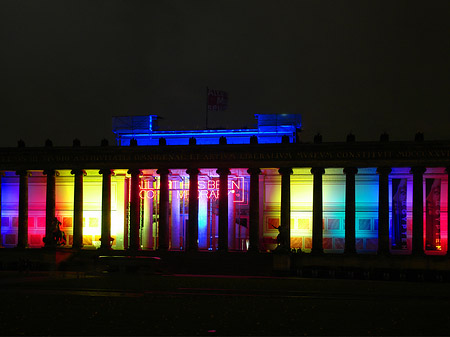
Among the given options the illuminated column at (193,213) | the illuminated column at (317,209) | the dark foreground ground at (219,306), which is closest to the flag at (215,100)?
the illuminated column at (193,213)

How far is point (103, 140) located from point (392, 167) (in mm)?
29101

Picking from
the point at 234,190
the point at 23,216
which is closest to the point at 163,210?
the point at 234,190

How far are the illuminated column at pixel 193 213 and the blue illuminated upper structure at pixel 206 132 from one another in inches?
234

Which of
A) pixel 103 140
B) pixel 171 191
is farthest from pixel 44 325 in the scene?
A: pixel 171 191

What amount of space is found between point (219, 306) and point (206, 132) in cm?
4275

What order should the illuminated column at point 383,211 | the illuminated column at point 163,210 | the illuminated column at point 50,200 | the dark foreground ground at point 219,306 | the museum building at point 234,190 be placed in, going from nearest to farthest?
the dark foreground ground at point 219,306 < the illuminated column at point 383,211 < the museum building at point 234,190 < the illuminated column at point 163,210 < the illuminated column at point 50,200

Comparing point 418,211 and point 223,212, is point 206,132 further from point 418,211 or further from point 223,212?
point 418,211

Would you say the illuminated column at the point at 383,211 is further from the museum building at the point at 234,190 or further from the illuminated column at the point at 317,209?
the illuminated column at the point at 317,209

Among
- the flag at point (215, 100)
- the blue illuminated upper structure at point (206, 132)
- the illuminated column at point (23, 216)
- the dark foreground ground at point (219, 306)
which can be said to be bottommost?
the dark foreground ground at point (219, 306)

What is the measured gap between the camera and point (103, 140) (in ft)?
239

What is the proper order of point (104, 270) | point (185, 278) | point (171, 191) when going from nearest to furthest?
point (185, 278)
point (104, 270)
point (171, 191)

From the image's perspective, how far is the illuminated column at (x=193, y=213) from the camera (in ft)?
230

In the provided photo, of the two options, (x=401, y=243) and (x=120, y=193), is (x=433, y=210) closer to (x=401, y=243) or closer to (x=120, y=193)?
(x=401, y=243)

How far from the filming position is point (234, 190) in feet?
251
